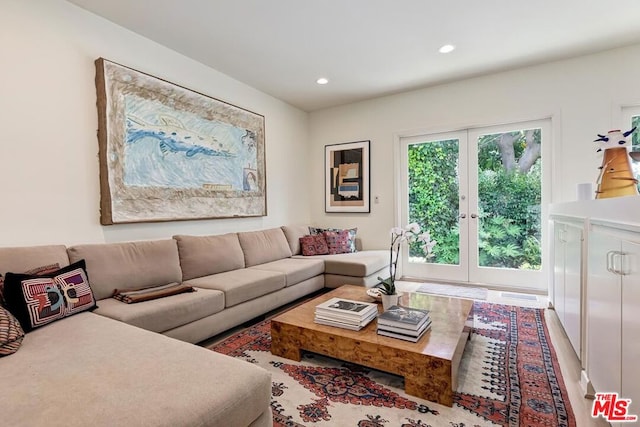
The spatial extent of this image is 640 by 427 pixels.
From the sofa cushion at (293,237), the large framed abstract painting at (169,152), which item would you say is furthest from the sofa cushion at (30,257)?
the sofa cushion at (293,237)

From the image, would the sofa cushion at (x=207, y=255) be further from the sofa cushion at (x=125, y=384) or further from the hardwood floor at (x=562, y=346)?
the sofa cushion at (x=125, y=384)

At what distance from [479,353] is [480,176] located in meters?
2.48

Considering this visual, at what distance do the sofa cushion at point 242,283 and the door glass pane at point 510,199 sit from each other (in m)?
2.68

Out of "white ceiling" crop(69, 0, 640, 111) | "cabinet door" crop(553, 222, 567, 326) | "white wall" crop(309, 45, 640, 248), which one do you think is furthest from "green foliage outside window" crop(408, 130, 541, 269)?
"cabinet door" crop(553, 222, 567, 326)

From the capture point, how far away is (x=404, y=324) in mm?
1754

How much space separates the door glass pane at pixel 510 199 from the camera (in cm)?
361

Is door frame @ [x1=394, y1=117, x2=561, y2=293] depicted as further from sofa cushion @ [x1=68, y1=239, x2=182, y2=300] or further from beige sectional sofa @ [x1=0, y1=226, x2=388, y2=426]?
sofa cushion @ [x1=68, y1=239, x2=182, y2=300]

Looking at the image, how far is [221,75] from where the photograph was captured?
3.53m

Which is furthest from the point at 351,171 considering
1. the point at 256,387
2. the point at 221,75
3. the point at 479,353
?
the point at 256,387

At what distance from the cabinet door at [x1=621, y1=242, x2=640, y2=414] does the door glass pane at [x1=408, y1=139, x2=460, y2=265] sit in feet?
9.62

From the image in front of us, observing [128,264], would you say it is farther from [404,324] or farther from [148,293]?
[404,324]

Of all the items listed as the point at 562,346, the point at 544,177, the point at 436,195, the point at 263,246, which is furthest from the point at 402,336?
the point at 544,177

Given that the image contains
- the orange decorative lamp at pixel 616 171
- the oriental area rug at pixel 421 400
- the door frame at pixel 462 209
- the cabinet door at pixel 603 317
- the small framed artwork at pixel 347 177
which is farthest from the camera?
the small framed artwork at pixel 347 177

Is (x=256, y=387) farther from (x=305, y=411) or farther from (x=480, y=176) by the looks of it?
(x=480, y=176)
